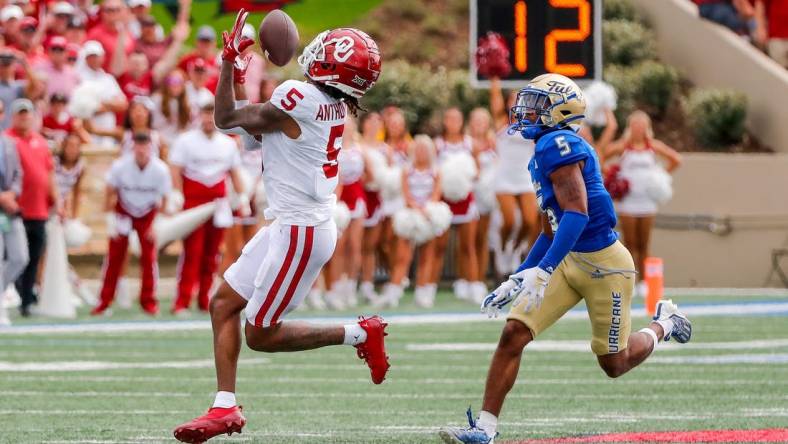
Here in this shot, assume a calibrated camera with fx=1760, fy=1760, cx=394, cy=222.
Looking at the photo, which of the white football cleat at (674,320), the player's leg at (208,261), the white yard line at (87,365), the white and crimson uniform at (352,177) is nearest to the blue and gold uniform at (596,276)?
the white football cleat at (674,320)

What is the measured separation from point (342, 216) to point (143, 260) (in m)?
1.87

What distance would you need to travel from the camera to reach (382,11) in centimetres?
2744

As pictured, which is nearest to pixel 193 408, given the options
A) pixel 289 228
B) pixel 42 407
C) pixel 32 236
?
pixel 42 407

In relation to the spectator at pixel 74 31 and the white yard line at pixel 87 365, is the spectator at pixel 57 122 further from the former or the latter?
the white yard line at pixel 87 365

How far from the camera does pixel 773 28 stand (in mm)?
23953

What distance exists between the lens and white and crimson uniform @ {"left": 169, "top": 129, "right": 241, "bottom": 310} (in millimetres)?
15922

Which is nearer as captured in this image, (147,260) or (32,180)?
(32,180)

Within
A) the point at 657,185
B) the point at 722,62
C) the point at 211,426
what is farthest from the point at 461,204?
the point at 211,426

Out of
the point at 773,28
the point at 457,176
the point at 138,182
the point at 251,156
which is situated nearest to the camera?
the point at 138,182

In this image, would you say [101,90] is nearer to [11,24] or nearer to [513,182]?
[11,24]

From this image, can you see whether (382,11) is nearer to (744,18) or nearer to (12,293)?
(744,18)

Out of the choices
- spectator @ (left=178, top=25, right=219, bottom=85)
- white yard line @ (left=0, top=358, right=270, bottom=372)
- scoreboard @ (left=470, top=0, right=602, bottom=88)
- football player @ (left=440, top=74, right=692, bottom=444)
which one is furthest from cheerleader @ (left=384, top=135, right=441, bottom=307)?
football player @ (left=440, top=74, right=692, bottom=444)

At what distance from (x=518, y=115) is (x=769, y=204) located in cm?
1376

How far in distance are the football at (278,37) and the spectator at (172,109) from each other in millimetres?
10540
